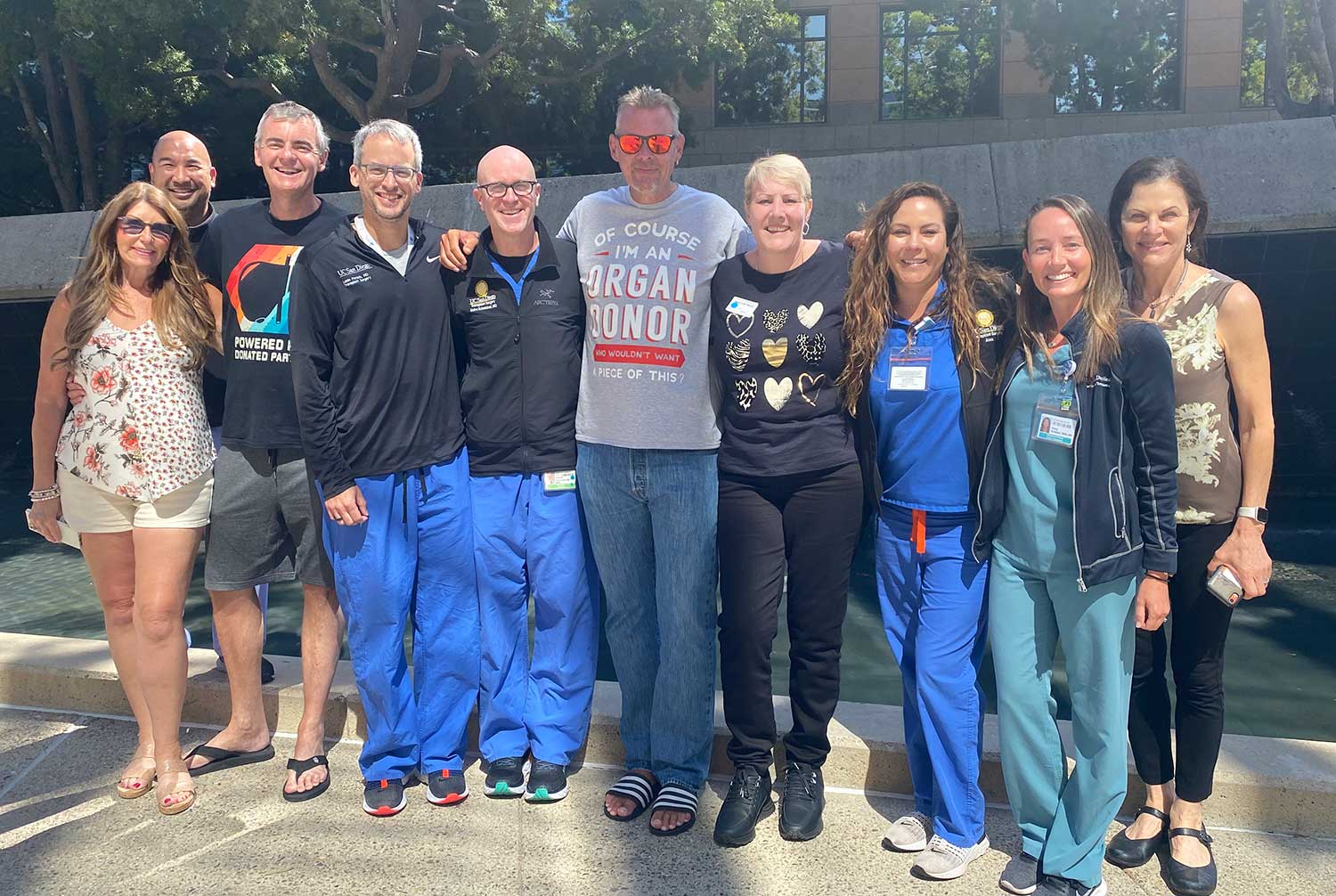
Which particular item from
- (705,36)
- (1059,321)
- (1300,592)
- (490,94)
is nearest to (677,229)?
(1059,321)

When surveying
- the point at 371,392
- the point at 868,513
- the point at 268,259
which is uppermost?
the point at 268,259

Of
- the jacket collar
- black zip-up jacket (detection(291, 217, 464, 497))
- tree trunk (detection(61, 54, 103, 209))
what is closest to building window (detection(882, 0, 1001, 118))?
tree trunk (detection(61, 54, 103, 209))

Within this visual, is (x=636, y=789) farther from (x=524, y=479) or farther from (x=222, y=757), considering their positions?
(x=222, y=757)

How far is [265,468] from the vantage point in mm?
3354

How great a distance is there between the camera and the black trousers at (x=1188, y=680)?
110 inches

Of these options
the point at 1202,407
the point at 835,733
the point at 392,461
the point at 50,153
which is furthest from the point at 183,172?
the point at 50,153

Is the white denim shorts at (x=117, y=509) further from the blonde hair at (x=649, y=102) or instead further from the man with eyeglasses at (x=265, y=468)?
the blonde hair at (x=649, y=102)

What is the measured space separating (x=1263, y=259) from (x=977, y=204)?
6.70 feet

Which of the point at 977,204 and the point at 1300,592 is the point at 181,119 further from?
the point at 1300,592

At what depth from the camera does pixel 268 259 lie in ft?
10.9

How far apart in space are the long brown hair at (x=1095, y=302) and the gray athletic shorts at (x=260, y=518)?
226 centimetres

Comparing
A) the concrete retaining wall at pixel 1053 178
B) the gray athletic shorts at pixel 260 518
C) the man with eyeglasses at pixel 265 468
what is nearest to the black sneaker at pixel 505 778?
the man with eyeglasses at pixel 265 468

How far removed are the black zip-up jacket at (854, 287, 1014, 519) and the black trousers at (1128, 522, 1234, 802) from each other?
60 cm

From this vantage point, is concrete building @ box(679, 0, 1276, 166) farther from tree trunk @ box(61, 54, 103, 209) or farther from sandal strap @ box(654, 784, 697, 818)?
sandal strap @ box(654, 784, 697, 818)
